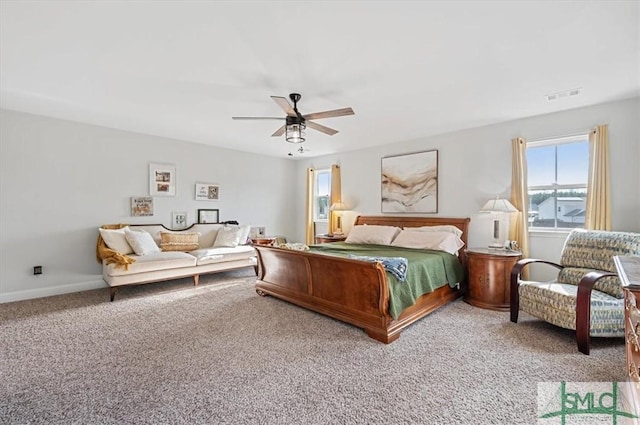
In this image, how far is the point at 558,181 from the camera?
3.90m

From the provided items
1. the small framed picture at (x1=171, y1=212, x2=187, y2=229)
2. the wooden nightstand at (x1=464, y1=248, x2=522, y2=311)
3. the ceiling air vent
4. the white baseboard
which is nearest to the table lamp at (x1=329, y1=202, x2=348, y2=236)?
the wooden nightstand at (x1=464, y1=248, x2=522, y2=311)

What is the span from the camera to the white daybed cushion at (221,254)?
4855 millimetres

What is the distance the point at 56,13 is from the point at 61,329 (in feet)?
9.60

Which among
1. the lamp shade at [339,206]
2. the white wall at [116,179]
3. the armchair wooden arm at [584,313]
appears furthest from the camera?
the lamp shade at [339,206]

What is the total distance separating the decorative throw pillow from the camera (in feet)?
16.4

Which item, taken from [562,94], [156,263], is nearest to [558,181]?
[562,94]

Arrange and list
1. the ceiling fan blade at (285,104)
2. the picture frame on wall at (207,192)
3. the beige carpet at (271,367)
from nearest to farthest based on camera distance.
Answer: the beige carpet at (271,367) → the ceiling fan blade at (285,104) → the picture frame on wall at (207,192)

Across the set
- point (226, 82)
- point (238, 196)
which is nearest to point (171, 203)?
point (238, 196)

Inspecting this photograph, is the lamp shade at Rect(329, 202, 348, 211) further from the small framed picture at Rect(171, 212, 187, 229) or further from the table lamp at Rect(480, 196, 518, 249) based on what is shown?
the small framed picture at Rect(171, 212, 187, 229)

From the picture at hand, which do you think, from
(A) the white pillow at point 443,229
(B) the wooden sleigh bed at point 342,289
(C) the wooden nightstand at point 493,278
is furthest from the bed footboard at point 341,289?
(A) the white pillow at point 443,229

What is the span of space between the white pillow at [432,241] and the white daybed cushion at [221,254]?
278 centimetres

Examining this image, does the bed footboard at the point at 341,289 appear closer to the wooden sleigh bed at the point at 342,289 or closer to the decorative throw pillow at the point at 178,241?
the wooden sleigh bed at the point at 342,289

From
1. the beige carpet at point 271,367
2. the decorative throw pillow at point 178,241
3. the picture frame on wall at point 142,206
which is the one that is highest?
the picture frame on wall at point 142,206

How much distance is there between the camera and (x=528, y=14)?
1.97 metres
